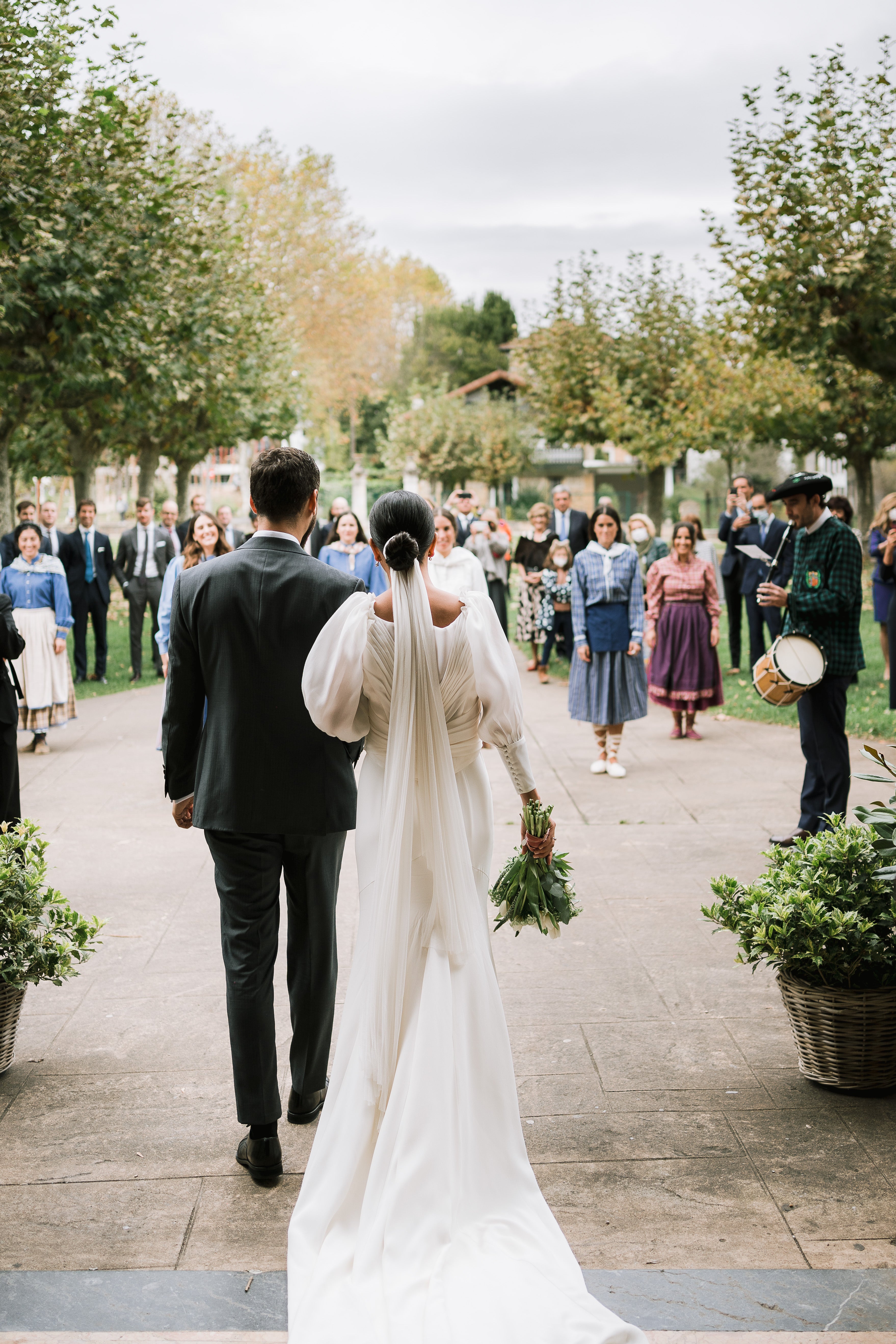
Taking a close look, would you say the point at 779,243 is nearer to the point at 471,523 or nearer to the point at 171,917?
the point at 471,523

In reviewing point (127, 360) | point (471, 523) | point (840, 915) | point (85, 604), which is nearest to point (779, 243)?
point (471, 523)

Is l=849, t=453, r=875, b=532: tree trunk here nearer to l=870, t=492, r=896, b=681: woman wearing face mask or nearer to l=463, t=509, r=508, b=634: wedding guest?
l=870, t=492, r=896, b=681: woman wearing face mask

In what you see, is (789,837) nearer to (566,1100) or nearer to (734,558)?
(566,1100)

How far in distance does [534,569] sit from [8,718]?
955 cm

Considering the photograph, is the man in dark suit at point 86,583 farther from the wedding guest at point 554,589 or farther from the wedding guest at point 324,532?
the wedding guest at point 554,589

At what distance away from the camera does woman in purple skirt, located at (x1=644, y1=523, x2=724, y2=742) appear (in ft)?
36.5

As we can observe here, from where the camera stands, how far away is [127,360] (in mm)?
16609

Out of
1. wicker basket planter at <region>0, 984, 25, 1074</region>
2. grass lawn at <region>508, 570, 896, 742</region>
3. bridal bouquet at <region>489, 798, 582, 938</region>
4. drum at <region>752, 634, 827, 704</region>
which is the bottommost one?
grass lawn at <region>508, 570, 896, 742</region>

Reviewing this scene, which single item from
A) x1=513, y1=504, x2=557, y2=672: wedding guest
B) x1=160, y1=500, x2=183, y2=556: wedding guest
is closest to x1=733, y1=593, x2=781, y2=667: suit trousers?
x1=513, y1=504, x2=557, y2=672: wedding guest

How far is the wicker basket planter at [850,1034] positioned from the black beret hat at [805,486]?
3.28 metres

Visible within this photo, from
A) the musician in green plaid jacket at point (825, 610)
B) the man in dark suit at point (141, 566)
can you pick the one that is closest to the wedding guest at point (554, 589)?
the man in dark suit at point (141, 566)

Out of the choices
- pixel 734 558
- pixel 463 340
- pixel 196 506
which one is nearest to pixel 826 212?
pixel 734 558

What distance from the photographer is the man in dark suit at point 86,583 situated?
1504 cm

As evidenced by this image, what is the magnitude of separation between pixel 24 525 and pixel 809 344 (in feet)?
39.6
